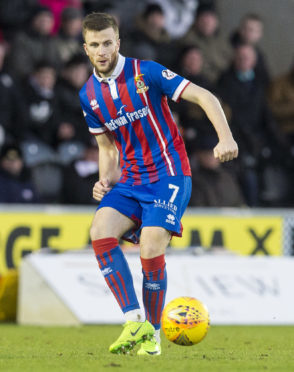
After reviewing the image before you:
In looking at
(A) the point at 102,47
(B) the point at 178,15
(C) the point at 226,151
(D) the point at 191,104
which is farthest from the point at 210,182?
(C) the point at 226,151

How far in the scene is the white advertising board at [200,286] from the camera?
902 centimetres

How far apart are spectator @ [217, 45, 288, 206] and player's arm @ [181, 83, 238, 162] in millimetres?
7117

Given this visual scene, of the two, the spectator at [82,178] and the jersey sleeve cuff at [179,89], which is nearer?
the jersey sleeve cuff at [179,89]

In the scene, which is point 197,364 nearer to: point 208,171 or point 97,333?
point 97,333

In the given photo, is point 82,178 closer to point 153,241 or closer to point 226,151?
point 153,241

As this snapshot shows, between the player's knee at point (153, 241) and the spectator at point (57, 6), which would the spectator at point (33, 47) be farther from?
the player's knee at point (153, 241)

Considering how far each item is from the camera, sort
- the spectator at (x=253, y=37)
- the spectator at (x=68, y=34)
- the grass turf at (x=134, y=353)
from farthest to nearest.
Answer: the spectator at (x=253, y=37) → the spectator at (x=68, y=34) → the grass turf at (x=134, y=353)

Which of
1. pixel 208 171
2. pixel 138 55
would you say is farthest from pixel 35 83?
pixel 208 171

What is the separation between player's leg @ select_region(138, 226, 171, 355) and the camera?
554 centimetres

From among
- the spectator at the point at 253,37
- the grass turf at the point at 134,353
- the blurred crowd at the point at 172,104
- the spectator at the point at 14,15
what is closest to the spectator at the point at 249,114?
the blurred crowd at the point at 172,104

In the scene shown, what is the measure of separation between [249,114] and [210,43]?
1.26 m

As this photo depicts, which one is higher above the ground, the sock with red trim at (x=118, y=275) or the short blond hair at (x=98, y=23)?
the short blond hair at (x=98, y=23)

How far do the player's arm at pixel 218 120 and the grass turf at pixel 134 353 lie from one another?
1.19 m

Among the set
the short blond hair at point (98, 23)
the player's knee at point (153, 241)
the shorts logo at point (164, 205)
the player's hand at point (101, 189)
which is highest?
the short blond hair at point (98, 23)
